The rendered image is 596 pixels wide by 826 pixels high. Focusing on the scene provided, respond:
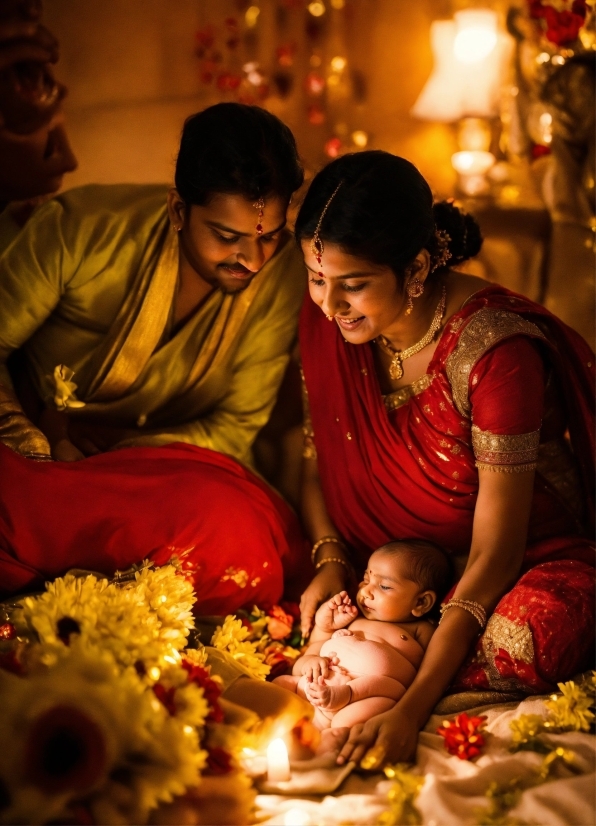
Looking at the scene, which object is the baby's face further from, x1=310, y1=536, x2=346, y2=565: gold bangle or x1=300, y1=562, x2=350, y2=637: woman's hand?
x1=310, y1=536, x2=346, y2=565: gold bangle

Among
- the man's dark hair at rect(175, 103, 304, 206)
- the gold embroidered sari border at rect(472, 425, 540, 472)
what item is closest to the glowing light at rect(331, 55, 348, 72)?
the man's dark hair at rect(175, 103, 304, 206)

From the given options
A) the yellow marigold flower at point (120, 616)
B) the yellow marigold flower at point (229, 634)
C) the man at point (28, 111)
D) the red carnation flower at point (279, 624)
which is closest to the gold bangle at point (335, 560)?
the red carnation flower at point (279, 624)

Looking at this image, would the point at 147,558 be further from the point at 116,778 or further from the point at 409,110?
the point at 409,110

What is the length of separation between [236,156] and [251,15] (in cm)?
177

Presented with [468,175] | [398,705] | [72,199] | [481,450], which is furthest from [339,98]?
[398,705]

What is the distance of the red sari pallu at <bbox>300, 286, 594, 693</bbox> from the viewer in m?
1.70

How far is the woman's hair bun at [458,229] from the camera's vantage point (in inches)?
76.3

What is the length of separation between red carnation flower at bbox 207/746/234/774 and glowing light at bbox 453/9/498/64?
2.72 meters

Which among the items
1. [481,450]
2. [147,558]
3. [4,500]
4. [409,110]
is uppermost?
[409,110]

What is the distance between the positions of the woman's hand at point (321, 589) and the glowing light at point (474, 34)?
84.4 inches

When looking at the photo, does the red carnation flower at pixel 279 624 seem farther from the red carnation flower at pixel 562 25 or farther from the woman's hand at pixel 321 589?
the red carnation flower at pixel 562 25

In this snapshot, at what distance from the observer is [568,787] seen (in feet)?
4.61

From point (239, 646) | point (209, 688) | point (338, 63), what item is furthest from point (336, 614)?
point (338, 63)

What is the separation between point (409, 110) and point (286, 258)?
165 centimetres
